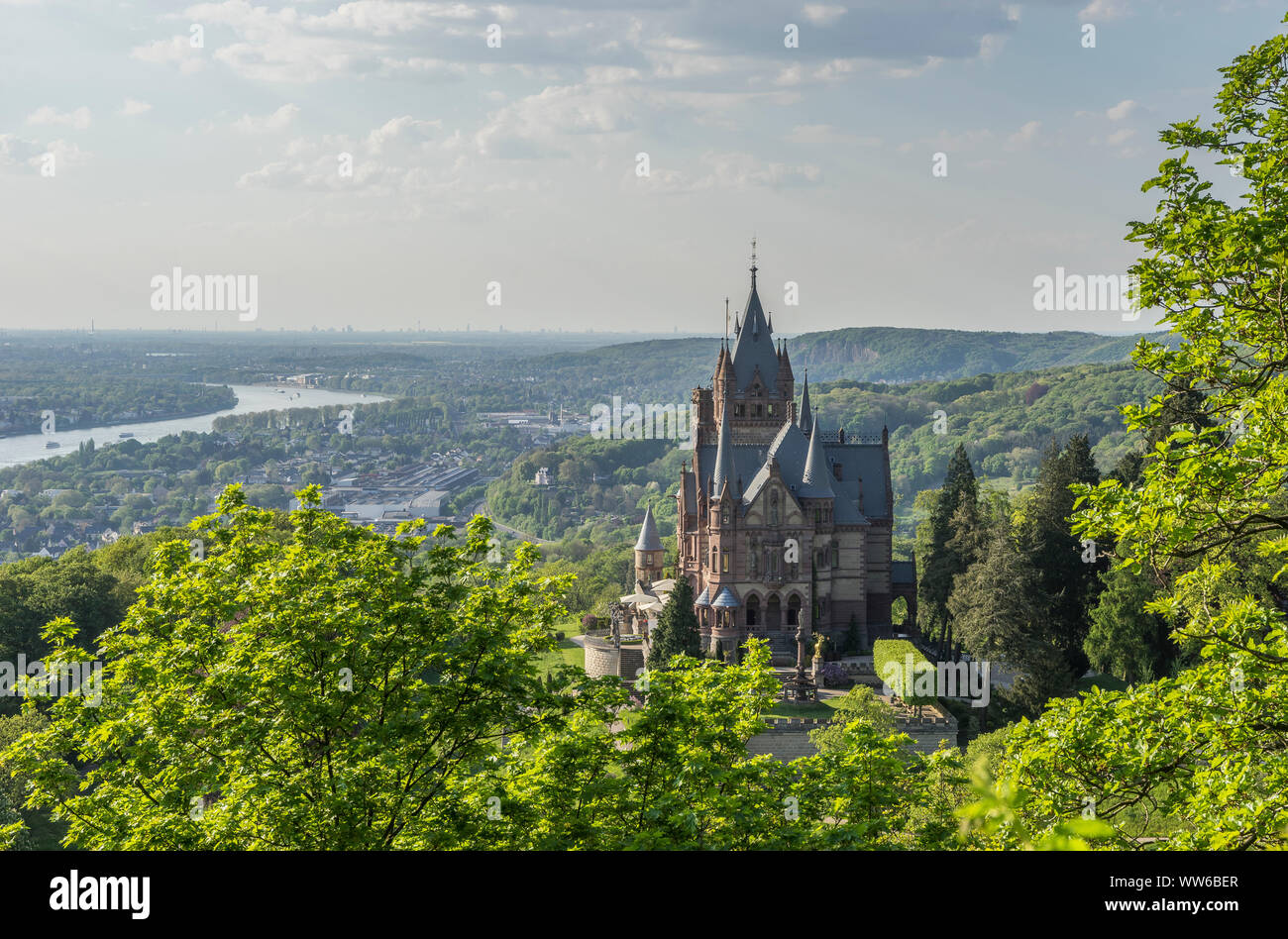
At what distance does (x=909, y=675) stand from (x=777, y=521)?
12.5m

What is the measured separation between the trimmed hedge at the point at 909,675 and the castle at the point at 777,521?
6052mm

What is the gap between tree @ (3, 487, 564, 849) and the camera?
13.7 m

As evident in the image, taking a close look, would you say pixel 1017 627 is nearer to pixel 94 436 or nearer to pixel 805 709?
pixel 805 709

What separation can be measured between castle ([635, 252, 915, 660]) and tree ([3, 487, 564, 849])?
37.6 meters

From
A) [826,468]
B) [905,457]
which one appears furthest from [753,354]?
[905,457]

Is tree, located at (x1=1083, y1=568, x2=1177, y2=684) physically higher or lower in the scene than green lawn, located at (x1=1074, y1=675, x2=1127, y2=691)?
higher

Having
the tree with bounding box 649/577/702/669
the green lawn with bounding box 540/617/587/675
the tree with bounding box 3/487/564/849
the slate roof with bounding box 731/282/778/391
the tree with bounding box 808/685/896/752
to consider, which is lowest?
the green lawn with bounding box 540/617/587/675

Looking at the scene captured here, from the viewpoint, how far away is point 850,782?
15.4 m

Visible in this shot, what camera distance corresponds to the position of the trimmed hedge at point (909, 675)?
150ft

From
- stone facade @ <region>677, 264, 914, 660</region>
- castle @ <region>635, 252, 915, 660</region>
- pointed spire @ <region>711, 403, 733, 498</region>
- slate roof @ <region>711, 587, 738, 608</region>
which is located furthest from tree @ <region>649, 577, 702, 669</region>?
pointed spire @ <region>711, 403, 733, 498</region>

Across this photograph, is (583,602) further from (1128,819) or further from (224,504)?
(224,504)

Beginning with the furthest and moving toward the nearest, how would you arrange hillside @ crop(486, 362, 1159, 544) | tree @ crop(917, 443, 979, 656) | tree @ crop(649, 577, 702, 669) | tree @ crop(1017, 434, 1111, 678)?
hillside @ crop(486, 362, 1159, 544)
tree @ crop(917, 443, 979, 656)
tree @ crop(1017, 434, 1111, 678)
tree @ crop(649, 577, 702, 669)

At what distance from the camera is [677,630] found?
48.9 meters

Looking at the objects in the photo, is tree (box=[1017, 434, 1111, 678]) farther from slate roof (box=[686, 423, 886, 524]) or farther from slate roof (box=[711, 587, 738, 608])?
slate roof (box=[711, 587, 738, 608])
